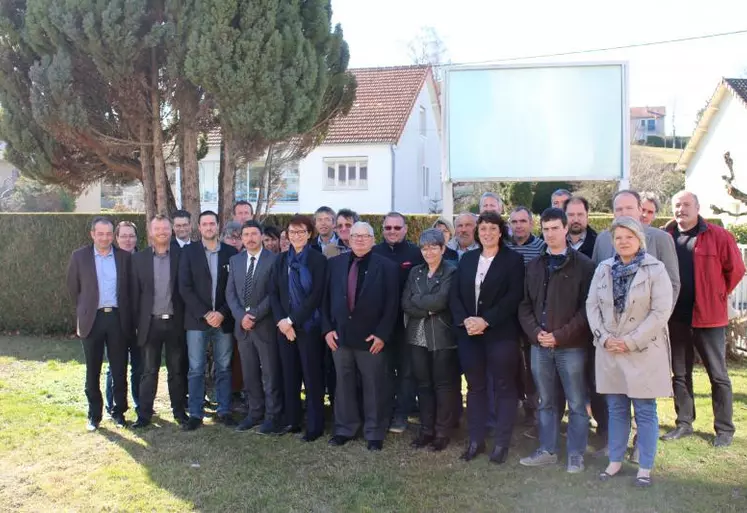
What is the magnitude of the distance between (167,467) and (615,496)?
3.35 metres

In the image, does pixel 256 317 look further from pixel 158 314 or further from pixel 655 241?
pixel 655 241

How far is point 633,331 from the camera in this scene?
14.7 feet

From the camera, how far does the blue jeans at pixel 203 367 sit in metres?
6.26

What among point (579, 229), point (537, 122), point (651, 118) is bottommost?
point (579, 229)

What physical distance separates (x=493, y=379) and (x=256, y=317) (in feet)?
7.10

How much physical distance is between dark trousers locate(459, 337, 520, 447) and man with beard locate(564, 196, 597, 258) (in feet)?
3.52

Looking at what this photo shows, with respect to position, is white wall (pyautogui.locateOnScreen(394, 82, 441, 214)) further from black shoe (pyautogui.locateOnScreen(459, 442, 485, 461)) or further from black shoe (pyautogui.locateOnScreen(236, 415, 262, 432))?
black shoe (pyautogui.locateOnScreen(459, 442, 485, 461))

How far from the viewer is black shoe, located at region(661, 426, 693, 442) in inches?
225

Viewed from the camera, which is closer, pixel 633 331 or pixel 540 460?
pixel 633 331

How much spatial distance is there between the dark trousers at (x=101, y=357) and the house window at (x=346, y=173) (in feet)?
54.1

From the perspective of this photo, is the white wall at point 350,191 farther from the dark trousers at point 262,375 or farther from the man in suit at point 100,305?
the dark trousers at point 262,375

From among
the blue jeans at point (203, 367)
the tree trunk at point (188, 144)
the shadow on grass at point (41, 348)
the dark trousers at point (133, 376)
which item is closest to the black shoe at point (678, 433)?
the blue jeans at point (203, 367)

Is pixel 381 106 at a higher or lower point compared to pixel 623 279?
higher

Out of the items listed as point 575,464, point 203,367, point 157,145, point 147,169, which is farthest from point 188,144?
point 575,464
